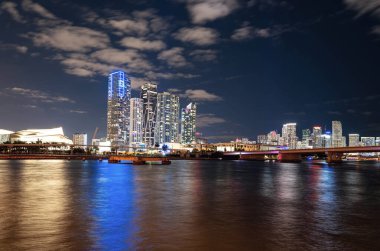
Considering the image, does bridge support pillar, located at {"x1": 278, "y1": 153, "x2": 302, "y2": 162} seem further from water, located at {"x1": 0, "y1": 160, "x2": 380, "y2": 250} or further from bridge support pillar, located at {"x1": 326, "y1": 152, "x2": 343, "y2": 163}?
water, located at {"x1": 0, "y1": 160, "x2": 380, "y2": 250}

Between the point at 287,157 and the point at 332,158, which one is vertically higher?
the point at 332,158

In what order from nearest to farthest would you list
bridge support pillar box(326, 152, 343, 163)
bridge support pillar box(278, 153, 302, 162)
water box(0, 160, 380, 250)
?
water box(0, 160, 380, 250), bridge support pillar box(326, 152, 343, 163), bridge support pillar box(278, 153, 302, 162)

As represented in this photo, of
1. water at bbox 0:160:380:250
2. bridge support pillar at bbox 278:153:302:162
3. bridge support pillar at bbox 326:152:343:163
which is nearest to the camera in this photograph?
water at bbox 0:160:380:250

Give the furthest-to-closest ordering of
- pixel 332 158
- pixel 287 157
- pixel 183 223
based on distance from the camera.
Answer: pixel 287 157, pixel 332 158, pixel 183 223

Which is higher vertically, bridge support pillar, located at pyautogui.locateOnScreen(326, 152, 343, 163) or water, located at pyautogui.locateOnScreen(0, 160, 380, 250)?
water, located at pyautogui.locateOnScreen(0, 160, 380, 250)

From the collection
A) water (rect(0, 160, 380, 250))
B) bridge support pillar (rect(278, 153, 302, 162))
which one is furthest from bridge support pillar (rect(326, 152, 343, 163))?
water (rect(0, 160, 380, 250))

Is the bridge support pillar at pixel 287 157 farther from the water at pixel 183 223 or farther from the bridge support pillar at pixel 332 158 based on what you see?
the water at pixel 183 223

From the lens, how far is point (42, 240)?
46.3 ft

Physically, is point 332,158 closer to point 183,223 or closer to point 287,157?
point 287,157

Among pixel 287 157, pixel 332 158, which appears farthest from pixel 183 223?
pixel 287 157

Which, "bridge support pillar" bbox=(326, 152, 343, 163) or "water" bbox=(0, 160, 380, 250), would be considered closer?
"water" bbox=(0, 160, 380, 250)

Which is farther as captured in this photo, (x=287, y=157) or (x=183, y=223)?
(x=287, y=157)

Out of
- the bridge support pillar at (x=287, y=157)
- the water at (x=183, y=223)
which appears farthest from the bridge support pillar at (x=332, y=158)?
the water at (x=183, y=223)

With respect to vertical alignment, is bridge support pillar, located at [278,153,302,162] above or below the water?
below
